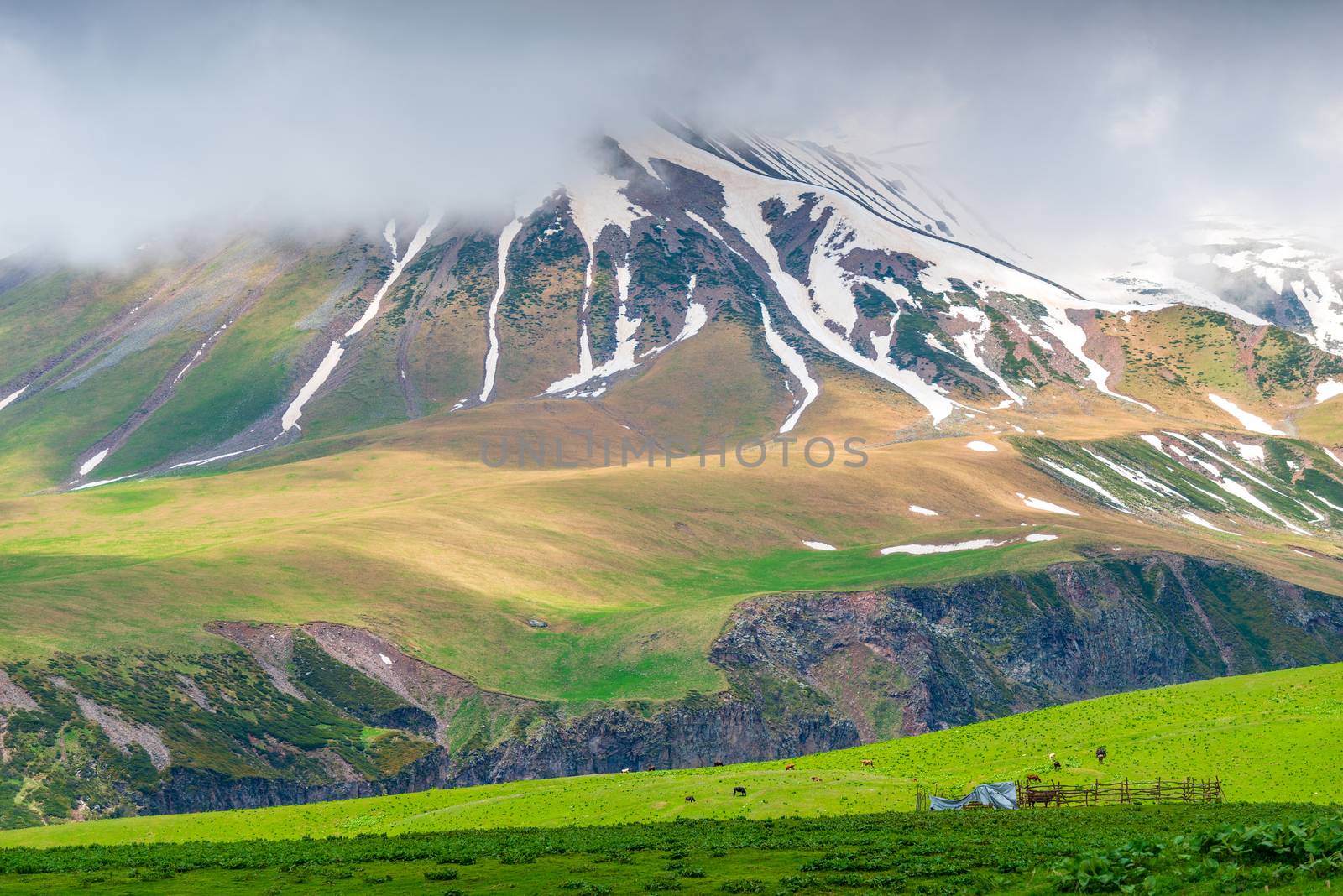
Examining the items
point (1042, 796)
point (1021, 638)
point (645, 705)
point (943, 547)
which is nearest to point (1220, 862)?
point (1042, 796)

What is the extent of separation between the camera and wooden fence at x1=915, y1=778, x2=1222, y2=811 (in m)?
51.9

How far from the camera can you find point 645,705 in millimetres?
124812

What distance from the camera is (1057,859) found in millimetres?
36344

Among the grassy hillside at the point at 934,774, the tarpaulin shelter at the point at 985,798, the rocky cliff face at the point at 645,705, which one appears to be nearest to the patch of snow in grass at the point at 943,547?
the rocky cliff face at the point at 645,705

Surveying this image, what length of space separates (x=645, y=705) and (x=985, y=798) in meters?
73.3

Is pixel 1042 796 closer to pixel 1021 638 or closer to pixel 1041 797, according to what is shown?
pixel 1041 797

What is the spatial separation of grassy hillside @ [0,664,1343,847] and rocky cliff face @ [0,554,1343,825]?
30.9 metres

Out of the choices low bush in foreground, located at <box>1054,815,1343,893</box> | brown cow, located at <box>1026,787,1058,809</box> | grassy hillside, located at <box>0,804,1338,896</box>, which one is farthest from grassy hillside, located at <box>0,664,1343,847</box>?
low bush in foreground, located at <box>1054,815,1343,893</box>

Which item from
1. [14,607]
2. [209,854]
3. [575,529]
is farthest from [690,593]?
[209,854]

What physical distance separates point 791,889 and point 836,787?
23169mm

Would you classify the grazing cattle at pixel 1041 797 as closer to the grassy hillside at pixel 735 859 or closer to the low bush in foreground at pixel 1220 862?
the grassy hillside at pixel 735 859

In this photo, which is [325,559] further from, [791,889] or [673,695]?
[791,889]

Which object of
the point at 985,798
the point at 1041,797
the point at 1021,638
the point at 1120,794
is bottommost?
the point at 1021,638

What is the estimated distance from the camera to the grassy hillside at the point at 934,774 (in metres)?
55.4
